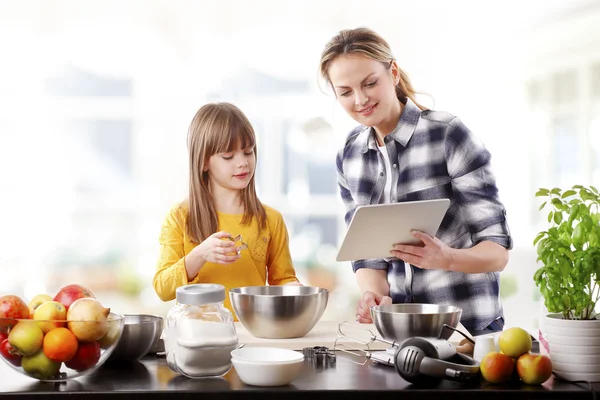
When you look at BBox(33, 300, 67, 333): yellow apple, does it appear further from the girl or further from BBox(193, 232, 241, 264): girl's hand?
the girl

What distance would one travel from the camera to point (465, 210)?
87.0 inches

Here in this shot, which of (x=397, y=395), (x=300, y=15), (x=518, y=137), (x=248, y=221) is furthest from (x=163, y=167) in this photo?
(x=397, y=395)

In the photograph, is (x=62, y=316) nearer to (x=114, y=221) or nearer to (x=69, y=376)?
(x=69, y=376)

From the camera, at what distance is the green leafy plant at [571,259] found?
1354 mm

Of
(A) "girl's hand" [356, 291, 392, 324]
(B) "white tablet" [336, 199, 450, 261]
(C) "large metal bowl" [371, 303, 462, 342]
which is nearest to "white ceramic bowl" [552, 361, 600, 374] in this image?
(C) "large metal bowl" [371, 303, 462, 342]

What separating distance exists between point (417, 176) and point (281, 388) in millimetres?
1179

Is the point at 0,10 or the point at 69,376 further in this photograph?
the point at 0,10

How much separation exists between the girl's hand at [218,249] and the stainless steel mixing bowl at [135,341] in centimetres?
51

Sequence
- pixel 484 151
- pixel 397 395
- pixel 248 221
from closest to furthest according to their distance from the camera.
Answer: pixel 397 395, pixel 484 151, pixel 248 221

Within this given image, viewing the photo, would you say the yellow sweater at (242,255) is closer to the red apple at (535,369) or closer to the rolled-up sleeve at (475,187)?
the rolled-up sleeve at (475,187)

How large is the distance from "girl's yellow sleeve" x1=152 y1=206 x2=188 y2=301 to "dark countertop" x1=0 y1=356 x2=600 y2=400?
0.77 meters

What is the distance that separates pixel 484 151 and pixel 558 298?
884mm

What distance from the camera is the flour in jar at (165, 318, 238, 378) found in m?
1.36

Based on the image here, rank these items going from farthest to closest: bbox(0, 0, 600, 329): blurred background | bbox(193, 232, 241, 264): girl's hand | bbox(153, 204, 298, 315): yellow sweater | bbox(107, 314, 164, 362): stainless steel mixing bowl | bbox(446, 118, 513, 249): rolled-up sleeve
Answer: bbox(0, 0, 600, 329): blurred background → bbox(153, 204, 298, 315): yellow sweater → bbox(446, 118, 513, 249): rolled-up sleeve → bbox(193, 232, 241, 264): girl's hand → bbox(107, 314, 164, 362): stainless steel mixing bowl
